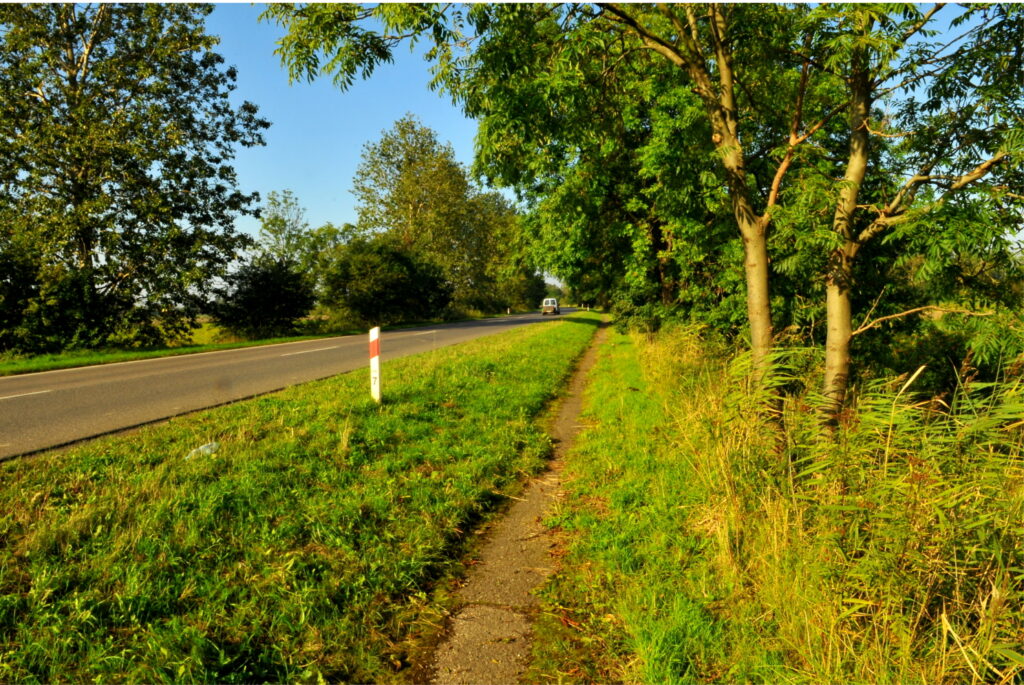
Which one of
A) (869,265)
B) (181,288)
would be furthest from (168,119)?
(869,265)

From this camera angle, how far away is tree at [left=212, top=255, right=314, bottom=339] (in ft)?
91.7

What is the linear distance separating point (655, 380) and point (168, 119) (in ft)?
76.5

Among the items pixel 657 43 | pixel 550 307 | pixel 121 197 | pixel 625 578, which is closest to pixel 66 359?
pixel 121 197

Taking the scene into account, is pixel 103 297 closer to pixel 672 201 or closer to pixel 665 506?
pixel 672 201

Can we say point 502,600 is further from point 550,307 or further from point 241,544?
point 550,307

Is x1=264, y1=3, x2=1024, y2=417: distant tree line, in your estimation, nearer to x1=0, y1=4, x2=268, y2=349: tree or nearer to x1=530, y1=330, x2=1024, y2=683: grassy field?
x1=530, y1=330, x2=1024, y2=683: grassy field

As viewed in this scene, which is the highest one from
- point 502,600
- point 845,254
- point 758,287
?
point 845,254

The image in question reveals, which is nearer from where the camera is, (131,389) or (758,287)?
(758,287)

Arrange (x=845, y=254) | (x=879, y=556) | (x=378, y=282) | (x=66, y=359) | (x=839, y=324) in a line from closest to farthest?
1. (x=879, y=556)
2. (x=845, y=254)
3. (x=839, y=324)
4. (x=66, y=359)
5. (x=378, y=282)

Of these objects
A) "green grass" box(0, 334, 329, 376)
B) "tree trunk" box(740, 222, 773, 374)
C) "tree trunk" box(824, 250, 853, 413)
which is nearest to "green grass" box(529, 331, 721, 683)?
"tree trunk" box(740, 222, 773, 374)

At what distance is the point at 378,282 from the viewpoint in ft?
123

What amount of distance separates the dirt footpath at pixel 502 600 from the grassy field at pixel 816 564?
15cm

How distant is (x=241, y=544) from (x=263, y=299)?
91.1 feet

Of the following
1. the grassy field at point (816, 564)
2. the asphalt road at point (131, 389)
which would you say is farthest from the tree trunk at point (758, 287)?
the asphalt road at point (131, 389)
